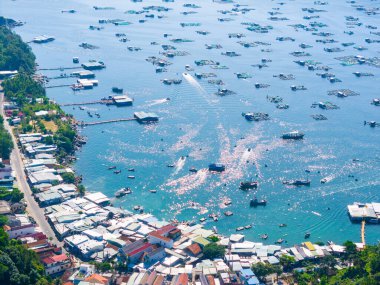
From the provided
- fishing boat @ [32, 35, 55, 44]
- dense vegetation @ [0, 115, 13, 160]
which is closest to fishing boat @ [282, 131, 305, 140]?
dense vegetation @ [0, 115, 13, 160]

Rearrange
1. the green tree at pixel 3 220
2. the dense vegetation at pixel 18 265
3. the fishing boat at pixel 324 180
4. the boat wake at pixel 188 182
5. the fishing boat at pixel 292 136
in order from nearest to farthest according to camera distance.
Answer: the dense vegetation at pixel 18 265 < the green tree at pixel 3 220 < the boat wake at pixel 188 182 < the fishing boat at pixel 324 180 < the fishing boat at pixel 292 136

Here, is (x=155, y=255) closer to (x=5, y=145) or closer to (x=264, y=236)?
(x=264, y=236)

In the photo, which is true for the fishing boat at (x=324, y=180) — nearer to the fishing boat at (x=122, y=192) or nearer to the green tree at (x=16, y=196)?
the fishing boat at (x=122, y=192)

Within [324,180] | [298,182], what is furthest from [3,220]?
[324,180]

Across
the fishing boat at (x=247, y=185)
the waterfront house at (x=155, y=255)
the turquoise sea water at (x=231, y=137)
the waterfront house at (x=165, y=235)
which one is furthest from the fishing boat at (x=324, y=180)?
the waterfront house at (x=155, y=255)

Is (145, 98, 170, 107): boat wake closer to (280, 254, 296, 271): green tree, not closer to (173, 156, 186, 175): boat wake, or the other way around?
(173, 156, 186, 175): boat wake

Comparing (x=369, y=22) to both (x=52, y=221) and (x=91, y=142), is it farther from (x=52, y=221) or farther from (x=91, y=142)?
(x=52, y=221)
